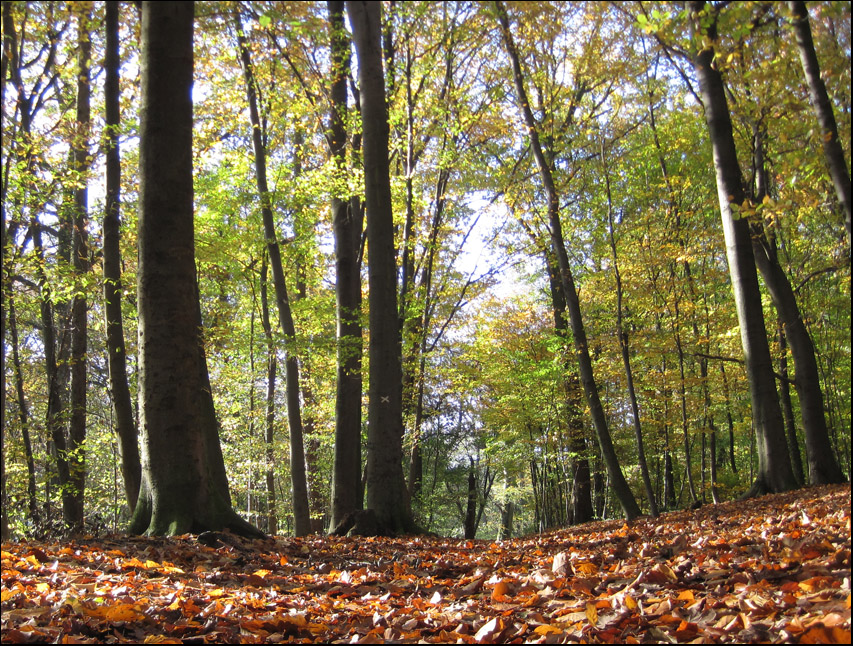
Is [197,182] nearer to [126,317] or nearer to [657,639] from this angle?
[126,317]

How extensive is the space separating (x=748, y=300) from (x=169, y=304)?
23.6 feet

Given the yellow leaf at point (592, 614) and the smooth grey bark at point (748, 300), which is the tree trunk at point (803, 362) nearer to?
the smooth grey bark at point (748, 300)

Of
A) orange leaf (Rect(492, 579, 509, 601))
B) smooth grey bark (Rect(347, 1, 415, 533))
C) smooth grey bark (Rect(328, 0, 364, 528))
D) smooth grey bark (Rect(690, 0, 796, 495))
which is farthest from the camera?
smooth grey bark (Rect(328, 0, 364, 528))

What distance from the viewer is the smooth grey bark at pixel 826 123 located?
124 inches

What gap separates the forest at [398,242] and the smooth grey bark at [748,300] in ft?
0.12

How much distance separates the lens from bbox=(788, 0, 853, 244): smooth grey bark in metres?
3.15

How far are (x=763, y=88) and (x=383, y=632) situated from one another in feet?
21.4

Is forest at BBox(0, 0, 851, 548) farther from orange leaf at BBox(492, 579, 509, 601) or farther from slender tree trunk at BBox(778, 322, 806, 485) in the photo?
orange leaf at BBox(492, 579, 509, 601)

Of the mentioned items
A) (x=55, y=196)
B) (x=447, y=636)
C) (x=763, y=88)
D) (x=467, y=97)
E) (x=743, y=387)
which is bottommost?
(x=447, y=636)

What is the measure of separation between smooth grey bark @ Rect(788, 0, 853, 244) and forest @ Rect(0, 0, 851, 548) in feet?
0.07

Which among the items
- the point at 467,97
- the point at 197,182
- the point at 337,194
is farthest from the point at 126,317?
the point at 467,97

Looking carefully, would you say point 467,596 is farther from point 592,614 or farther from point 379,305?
point 379,305

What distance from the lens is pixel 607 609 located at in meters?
2.41

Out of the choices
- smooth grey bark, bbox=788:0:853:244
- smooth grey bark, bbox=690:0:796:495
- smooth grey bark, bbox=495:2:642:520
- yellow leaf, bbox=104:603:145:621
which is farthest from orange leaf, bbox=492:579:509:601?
smooth grey bark, bbox=495:2:642:520
